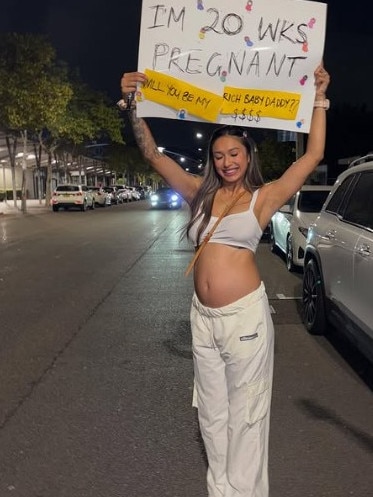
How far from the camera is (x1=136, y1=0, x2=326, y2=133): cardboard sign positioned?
3117 mm

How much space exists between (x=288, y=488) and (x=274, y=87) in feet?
7.06

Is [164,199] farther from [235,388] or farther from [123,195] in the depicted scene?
[235,388]

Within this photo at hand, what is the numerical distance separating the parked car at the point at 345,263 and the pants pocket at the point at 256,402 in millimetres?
2018

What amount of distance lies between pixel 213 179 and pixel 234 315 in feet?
2.25

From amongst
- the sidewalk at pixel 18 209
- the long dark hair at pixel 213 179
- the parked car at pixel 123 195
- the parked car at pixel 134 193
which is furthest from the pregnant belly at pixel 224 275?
the parked car at pixel 134 193

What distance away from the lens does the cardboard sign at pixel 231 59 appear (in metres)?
3.12

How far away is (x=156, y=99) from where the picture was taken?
10.5ft

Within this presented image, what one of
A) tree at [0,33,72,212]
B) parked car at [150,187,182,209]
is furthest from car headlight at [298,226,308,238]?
parked car at [150,187,182,209]

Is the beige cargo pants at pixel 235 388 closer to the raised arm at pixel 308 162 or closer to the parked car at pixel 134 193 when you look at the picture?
the raised arm at pixel 308 162

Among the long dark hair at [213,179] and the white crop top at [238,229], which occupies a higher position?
the long dark hair at [213,179]

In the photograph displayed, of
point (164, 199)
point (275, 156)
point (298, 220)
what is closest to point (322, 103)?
point (298, 220)

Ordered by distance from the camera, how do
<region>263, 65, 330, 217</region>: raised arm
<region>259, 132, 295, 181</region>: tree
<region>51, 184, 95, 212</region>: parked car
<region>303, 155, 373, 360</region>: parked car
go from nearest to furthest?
<region>263, 65, 330, 217</region>: raised arm → <region>303, 155, 373, 360</region>: parked car → <region>51, 184, 95, 212</region>: parked car → <region>259, 132, 295, 181</region>: tree

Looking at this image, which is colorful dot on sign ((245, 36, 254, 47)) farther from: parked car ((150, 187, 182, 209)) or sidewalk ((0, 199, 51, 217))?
parked car ((150, 187, 182, 209))

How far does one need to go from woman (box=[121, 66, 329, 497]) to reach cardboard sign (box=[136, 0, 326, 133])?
0.29m
